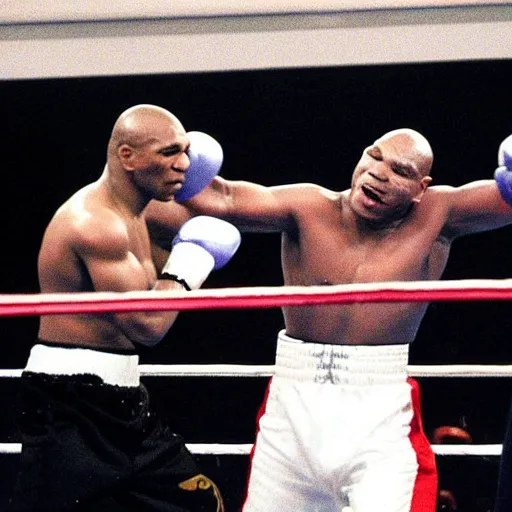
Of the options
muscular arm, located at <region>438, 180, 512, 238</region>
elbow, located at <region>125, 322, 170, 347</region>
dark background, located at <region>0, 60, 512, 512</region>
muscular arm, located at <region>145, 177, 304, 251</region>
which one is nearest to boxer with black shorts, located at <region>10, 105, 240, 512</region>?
elbow, located at <region>125, 322, 170, 347</region>

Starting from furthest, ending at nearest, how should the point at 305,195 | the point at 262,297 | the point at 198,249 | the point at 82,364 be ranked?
the point at 305,195 → the point at 198,249 → the point at 82,364 → the point at 262,297

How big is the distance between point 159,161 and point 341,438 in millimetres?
579

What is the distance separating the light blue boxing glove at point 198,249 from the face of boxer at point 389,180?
0.79 feet

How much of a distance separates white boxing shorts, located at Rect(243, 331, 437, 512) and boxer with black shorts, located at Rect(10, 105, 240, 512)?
0.13 m

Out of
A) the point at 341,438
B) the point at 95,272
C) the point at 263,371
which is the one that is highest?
the point at 95,272

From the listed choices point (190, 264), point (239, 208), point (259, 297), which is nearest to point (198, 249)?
point (190, 264)

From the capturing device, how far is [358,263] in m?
2.01

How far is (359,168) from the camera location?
202 cm

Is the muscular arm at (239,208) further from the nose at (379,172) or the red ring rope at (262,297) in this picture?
the red ring rope at (262,297)

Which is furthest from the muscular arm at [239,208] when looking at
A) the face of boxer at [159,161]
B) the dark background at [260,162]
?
the dark background at [260,162]

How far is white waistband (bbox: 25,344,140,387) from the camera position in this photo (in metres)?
1.80

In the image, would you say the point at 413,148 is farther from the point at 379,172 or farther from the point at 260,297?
the point at 260,297

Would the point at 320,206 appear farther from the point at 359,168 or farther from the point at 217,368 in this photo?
the point at 217,368

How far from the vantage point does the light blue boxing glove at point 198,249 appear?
1.88 m
